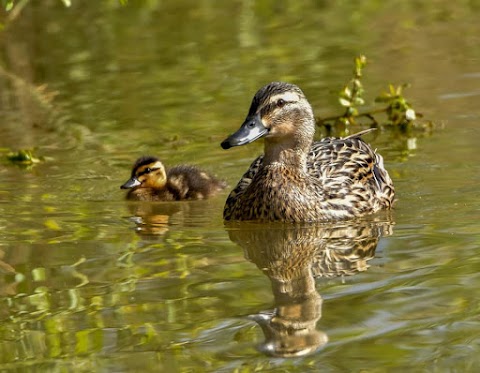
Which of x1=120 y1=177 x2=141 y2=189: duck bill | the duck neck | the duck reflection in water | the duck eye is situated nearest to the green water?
the duck reflection in water

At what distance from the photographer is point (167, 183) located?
8.12 meters

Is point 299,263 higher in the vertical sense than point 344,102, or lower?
lower

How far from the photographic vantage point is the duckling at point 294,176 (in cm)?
700

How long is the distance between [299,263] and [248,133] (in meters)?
1.13

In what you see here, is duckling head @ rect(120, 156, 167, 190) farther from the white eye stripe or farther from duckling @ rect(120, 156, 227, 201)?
the white eye stripe

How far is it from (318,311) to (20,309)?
1.27 meters

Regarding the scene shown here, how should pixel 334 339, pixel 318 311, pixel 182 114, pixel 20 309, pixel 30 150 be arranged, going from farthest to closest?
pixel 182 114 < pixel 30 150 < pixel 20 309 < pixel 318 311 < pixel 334 339

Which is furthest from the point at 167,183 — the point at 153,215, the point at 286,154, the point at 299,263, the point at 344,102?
the point at 299,263

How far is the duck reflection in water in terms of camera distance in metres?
4.74

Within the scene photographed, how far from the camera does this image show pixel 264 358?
14.8ft

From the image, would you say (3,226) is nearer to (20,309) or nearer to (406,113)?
(20,309)

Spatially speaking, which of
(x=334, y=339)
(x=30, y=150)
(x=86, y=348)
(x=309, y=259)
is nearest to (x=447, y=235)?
(x=309, y=259)

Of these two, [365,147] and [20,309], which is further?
[365,147]

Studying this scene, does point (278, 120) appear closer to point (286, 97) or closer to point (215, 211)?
point (286, 97)
